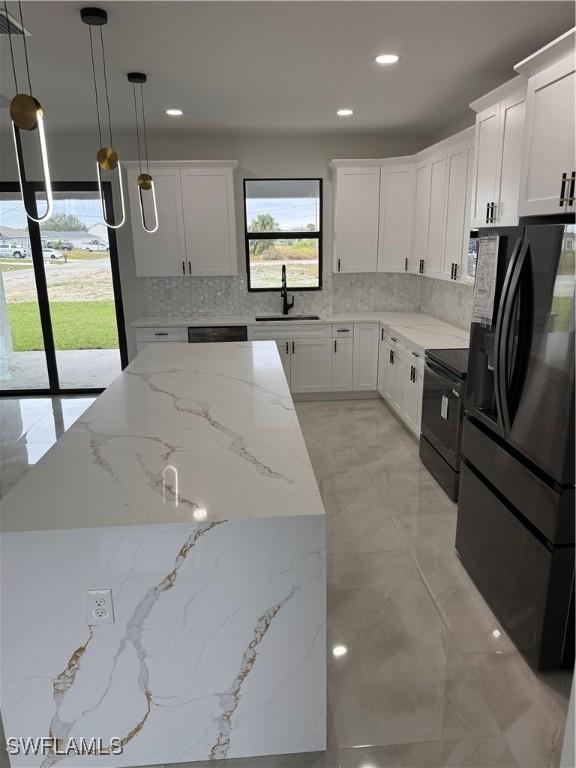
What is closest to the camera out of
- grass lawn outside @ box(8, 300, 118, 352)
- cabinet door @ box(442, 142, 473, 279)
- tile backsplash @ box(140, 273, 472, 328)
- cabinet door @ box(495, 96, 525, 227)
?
cabinet door @ box(495, 96, 525, 227)

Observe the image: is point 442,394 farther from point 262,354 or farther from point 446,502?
point 262,354

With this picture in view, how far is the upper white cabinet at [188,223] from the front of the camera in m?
5.12

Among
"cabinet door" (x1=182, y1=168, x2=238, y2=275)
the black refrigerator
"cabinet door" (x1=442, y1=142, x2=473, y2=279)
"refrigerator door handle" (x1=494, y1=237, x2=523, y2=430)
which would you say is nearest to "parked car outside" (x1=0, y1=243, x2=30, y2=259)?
"cabinet door" (x1=182, y1=168, x2=238, y2=275)

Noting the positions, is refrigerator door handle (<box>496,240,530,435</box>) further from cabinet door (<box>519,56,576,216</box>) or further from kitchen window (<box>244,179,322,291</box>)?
kitchen window (<box>244,179,322,291</box>)

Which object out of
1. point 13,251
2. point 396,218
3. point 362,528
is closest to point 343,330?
point 396,218

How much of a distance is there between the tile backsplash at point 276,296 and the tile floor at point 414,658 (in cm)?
257

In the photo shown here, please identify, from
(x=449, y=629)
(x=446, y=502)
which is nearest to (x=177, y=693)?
(x=449, y=629)

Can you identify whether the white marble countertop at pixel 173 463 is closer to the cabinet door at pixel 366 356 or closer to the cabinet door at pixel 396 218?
the cabinet door at pixel 366 356

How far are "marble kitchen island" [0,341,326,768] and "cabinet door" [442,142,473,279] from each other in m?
2.97

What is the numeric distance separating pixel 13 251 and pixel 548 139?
5326 mm

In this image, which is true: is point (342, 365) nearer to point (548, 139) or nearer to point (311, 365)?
point (311, 365)

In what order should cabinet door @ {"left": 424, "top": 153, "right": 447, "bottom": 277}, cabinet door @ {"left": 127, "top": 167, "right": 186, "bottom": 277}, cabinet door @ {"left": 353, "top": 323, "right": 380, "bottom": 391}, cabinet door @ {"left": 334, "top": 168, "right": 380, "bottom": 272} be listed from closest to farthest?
1. cabinet door @ {"left": 424, "top": 153, "right": 447, "bottom": 277}
2. cabinet door @ {"left": 127, "top": 167, "right": 186, "bottom": 277}
3. cabinet door @ {"left": 334, "top": 168, "right": 380, "bottom": 272}
4. cabinet door @ {"left": 353, "top": 323, "right": 380, "bottom": 391}

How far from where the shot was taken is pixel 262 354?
362 cm

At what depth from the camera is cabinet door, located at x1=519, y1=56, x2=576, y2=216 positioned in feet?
7.43
